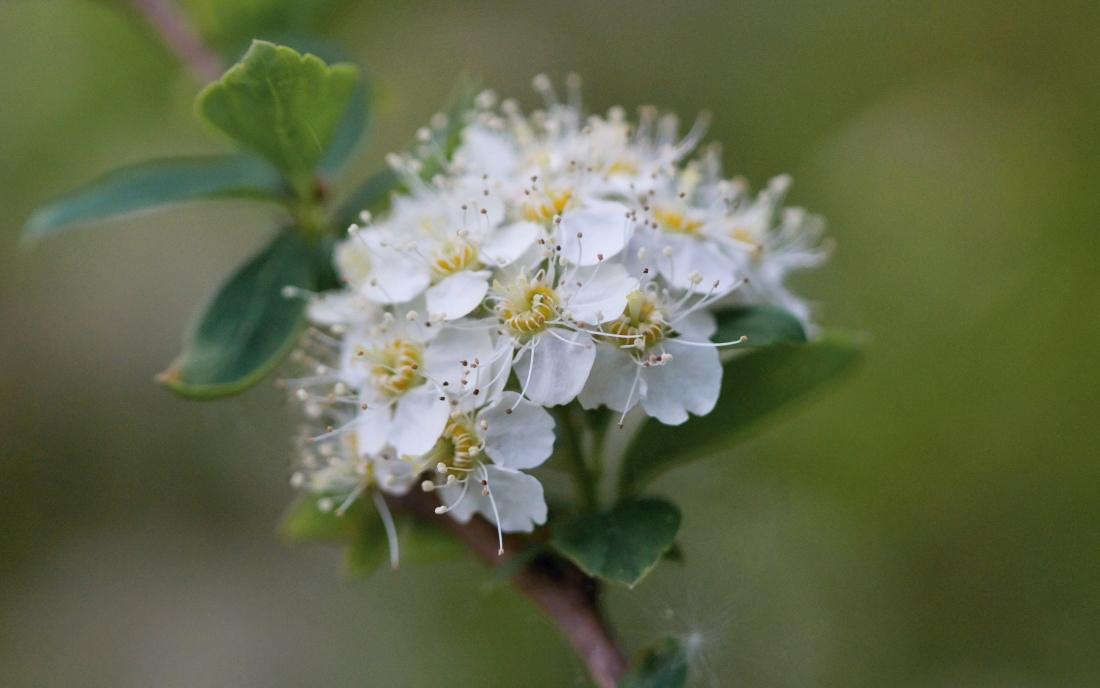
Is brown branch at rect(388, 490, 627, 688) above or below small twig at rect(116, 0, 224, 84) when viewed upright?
below

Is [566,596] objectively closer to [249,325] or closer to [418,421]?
[418,421]

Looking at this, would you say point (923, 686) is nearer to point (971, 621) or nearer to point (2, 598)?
point (971, 621)

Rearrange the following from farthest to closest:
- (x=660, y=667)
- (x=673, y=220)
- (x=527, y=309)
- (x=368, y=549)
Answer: (x=368, y=549)
(x=673, y=220)
(x=527, y=309)
(x=660, y=667)

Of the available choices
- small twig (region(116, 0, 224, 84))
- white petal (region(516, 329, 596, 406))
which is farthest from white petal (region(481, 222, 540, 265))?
small twig (region(116, 0, 224, 84))

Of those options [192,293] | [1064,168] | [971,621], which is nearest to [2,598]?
[192,293]

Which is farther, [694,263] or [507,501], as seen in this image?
[694,263]

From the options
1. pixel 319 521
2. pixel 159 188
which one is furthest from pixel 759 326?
pixel 159 188

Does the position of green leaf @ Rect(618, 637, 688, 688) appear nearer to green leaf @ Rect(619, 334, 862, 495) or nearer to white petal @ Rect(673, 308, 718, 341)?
green leaf @ Rect(619, 334, 862, 495)
